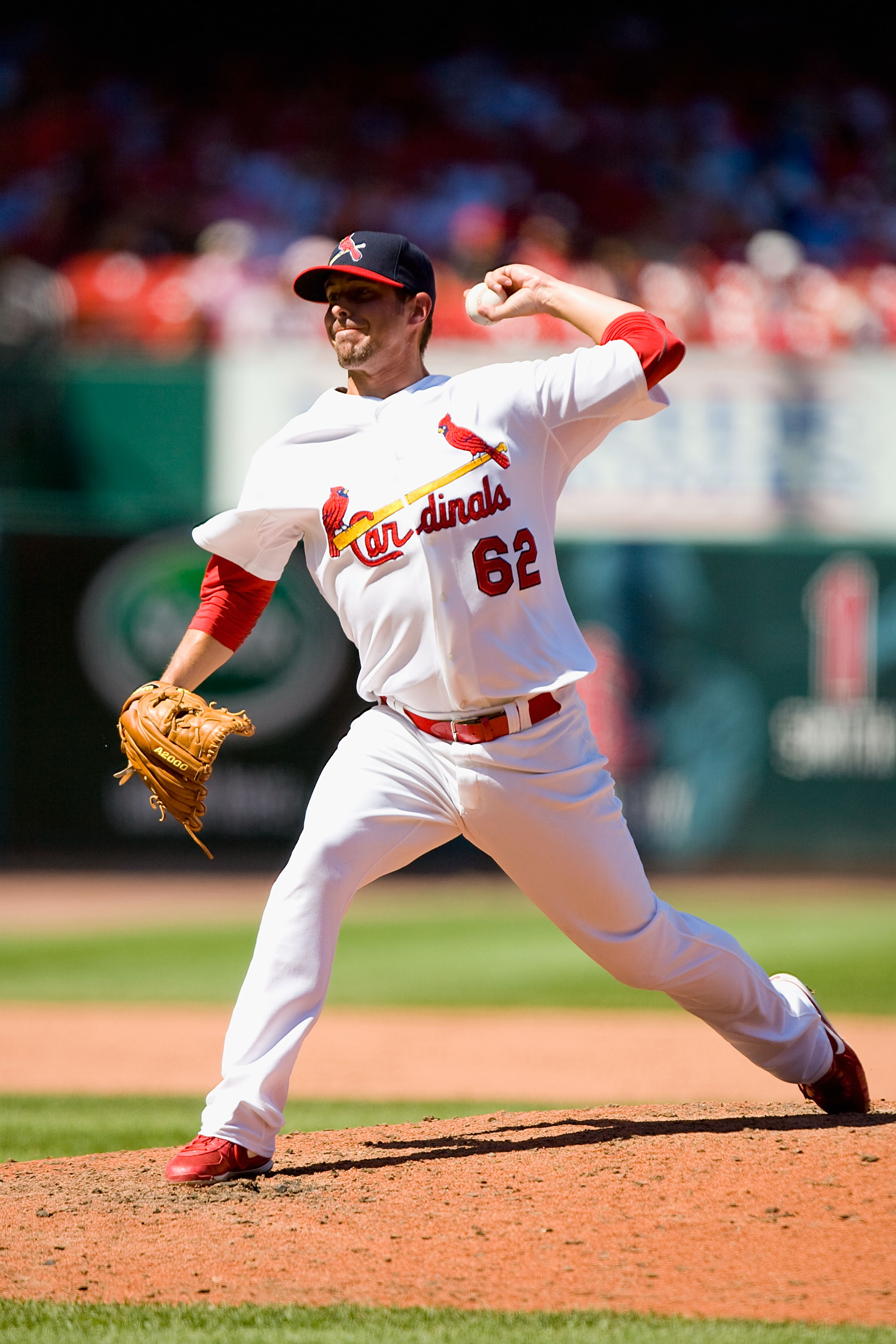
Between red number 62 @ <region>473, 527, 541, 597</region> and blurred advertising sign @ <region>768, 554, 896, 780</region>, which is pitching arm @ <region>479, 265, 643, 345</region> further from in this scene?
blurred advertising sign @ <region>768, 554, 896, 780</region>

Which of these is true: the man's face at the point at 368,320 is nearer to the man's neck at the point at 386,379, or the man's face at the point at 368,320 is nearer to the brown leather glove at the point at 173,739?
the man's neck at the point at 386,379

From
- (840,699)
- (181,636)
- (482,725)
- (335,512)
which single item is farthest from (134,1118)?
(840,699)

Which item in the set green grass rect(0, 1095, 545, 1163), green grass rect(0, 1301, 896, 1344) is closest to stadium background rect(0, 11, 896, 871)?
green grass rect(0, 1095, 545, 1163)

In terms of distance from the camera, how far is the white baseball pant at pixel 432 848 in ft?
9.73

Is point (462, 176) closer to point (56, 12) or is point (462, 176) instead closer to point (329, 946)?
point (56, 12)

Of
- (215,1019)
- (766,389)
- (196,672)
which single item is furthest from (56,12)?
(196,672)

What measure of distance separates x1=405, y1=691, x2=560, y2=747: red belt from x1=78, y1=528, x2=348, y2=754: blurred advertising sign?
8439mm

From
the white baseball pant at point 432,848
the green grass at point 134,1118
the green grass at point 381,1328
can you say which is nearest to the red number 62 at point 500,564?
the white baseball pant at point 432,848

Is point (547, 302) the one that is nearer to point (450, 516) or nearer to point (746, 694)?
point (450, 516)

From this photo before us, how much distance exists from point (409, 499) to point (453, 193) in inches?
446

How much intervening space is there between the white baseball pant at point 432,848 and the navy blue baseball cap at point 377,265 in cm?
85

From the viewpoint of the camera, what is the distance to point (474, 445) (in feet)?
9.87

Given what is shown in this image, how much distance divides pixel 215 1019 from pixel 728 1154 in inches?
159

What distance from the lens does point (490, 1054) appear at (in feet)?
19.5
